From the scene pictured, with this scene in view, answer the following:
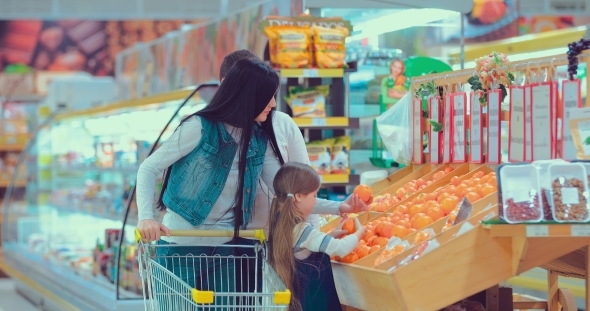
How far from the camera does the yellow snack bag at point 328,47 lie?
550 centimetres

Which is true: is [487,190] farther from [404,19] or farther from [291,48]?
[404,19]

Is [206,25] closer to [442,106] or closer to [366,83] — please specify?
[366,83]

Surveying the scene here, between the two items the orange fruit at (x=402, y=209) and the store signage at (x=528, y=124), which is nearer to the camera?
the store signage at (x=528, y=124)

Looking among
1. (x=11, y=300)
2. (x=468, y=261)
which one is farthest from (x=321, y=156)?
(x=11, y=300)

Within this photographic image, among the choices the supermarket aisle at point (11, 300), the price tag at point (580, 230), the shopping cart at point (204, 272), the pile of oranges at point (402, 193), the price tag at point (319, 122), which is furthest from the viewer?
the supermarket aisle at point (11, 300)

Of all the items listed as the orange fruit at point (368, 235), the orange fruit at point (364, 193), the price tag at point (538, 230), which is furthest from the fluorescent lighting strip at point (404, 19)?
the price tag at point (538, 230)

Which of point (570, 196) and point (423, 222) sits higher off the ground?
point (570, 196)

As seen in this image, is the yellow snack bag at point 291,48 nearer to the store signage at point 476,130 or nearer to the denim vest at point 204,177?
the store signage at point 476,130

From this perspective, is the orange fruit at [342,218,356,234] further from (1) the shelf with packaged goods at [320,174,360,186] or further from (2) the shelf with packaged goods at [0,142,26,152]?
(2) the shelf with packaged goods at [0,142,26,152]

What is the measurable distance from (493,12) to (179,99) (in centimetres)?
835

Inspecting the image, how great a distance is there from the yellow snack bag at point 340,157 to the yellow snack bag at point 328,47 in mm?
474

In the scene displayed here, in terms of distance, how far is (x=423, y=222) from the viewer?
11.0ft

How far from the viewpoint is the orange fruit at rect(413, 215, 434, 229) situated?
3361mm

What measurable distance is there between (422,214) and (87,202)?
16.5 ft
